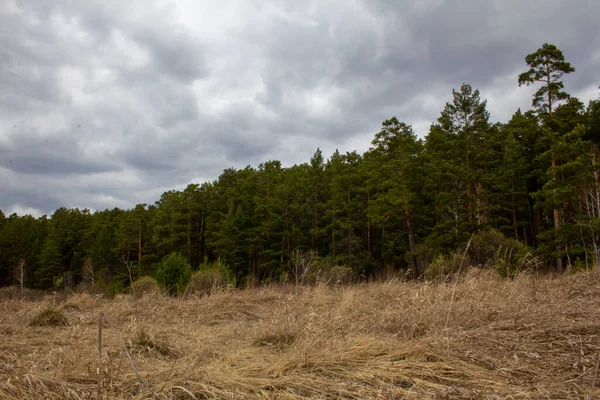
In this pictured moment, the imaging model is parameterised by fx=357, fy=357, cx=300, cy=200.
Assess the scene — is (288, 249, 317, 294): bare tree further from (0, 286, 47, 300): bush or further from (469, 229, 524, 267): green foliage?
(0, 286, 47, 300): bush

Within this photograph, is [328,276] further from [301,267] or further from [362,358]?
[362,358]

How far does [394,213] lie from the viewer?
2833 cm

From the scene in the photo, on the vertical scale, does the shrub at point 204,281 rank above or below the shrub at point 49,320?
below

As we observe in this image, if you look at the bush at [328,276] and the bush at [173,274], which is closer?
the bush at [328,276]

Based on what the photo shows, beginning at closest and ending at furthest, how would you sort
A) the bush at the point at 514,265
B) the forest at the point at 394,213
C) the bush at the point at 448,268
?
the bush at the point at 514,265 < the bush at the point at 448,268 < the forest at the point at 394,213

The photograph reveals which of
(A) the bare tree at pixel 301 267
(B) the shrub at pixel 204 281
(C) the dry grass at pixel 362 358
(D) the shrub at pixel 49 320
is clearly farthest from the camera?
(B) the shrub at pixel 204 281

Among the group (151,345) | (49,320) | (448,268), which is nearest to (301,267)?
(448,268)

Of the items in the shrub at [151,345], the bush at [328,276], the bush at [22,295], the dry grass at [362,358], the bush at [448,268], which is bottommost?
the bush at [22,295]

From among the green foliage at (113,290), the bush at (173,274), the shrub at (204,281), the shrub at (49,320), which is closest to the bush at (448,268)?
the shrub at (204,281)

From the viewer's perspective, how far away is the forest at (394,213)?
61.6 ft

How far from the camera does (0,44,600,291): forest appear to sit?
61.6ft

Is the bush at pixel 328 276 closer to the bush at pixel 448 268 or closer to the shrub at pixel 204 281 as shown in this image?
the bush at pixel 448 268

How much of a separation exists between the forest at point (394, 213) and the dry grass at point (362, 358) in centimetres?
517

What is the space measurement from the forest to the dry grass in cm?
517
